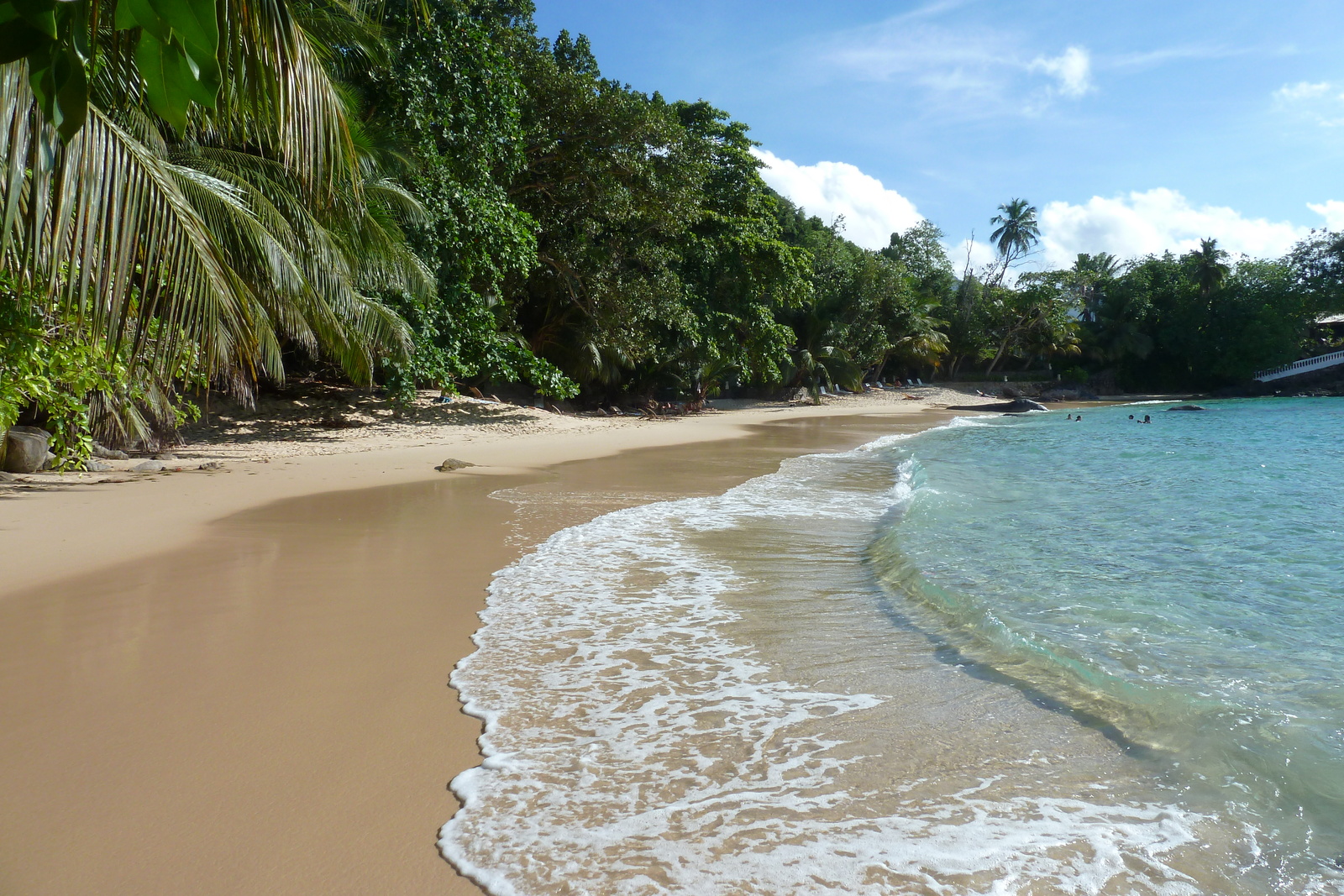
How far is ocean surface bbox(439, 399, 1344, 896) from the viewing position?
231 cm

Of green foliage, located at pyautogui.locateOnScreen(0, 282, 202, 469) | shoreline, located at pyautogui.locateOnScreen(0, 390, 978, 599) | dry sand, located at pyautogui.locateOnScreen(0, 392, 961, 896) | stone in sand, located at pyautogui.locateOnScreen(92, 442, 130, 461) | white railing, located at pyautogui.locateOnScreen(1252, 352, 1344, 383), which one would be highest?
white railing, located at pyautogui.locateOnScreen(1252, 352, 1344, 383)

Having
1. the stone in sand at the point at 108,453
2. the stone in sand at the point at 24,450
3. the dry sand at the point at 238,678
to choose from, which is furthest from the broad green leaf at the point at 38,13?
the stone in sand at the point at 108,453

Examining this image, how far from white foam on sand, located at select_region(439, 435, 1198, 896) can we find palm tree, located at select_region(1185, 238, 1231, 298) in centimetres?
5323

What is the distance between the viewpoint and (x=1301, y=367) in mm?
45688

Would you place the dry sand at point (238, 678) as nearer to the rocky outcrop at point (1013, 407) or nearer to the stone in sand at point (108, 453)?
the stone in sand at point (108, 453)

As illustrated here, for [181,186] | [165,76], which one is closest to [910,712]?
[165,76]

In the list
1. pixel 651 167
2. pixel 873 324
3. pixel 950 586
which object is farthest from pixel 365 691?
pixel 873 324

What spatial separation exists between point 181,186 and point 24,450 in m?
4.67

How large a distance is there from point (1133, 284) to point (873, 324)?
66.5 ft

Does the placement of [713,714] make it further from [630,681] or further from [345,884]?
[345,884]

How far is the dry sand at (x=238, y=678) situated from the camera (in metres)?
2.25

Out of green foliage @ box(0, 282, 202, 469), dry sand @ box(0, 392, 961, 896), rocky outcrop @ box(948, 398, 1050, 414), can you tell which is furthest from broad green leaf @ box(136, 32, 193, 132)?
rocky outcrop @ box(948, 398, 1050, 414)

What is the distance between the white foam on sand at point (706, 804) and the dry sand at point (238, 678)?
8.4 inches

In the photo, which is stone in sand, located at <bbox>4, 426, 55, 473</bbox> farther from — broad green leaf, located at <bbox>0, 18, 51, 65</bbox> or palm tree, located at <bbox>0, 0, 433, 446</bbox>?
broad green leaf, located at <bbox>0, 18, 51, 65</bbox>
